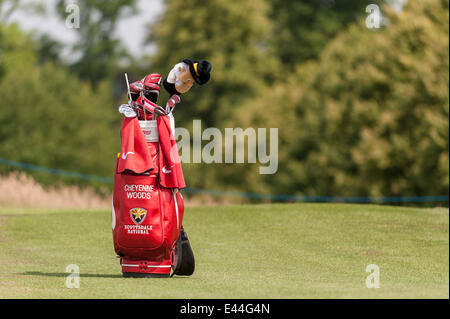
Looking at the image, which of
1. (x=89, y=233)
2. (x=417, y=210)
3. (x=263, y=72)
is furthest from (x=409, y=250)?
(x=263, y=72)

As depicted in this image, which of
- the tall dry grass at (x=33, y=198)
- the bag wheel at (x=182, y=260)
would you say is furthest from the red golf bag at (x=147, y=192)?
the tall dry grass at (x=33, y=198)

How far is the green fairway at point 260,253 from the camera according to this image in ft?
26.1

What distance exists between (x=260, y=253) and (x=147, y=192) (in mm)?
3197

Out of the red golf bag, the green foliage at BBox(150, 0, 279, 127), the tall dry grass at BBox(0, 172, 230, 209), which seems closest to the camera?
the red golf bag

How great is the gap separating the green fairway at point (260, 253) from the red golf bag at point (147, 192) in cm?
39

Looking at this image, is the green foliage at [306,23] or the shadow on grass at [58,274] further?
the green foliage at [306,23]

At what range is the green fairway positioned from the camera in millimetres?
7969

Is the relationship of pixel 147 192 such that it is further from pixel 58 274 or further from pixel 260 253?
pixel 260 253

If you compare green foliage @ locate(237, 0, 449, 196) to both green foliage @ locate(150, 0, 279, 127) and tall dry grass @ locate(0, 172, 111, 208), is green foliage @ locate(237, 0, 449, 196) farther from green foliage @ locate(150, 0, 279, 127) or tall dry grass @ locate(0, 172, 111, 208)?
green foliage @ locate(150, 0, 279, 127)

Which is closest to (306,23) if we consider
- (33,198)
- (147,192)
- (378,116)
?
(378,116)

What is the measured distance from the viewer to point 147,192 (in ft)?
28.8

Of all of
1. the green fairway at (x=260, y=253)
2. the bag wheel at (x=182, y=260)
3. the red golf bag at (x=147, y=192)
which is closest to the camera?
the green fairway at (x=260, y=253)

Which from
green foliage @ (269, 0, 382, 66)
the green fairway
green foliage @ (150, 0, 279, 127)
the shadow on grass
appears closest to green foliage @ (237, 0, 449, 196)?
the green fairway

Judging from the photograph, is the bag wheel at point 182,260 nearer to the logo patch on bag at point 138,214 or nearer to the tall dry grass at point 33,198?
the logo patch on bag at point 138,214
